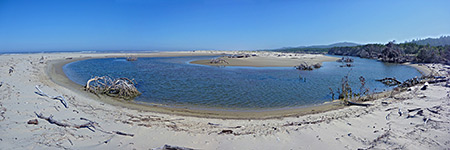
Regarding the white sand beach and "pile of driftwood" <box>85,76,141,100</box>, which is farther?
"pile of driftwood" <box>85,76,141,100</box>

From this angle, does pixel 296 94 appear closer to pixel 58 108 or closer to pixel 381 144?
pixel 381 144

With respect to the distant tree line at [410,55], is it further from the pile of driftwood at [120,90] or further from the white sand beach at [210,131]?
the pile of driftwood at [120,90]

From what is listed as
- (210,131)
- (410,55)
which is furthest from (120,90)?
(410,55)

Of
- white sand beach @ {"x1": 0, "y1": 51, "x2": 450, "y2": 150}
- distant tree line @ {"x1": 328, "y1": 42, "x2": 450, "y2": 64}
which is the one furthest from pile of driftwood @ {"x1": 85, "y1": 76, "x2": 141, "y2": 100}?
distant tree line @ {"x1": 328, "y1": 42, "x2": 450, "y2": 64}

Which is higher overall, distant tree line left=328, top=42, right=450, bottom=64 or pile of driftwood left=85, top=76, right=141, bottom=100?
distant tree line left=328, top=42, right=450, bottom=64

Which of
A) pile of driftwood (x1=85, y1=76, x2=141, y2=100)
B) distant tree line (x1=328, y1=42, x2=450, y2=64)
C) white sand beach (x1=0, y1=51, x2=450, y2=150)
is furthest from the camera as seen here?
distant tree line (x1=328, y1=42, x2=450, y2=64)

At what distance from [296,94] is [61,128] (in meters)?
11.5

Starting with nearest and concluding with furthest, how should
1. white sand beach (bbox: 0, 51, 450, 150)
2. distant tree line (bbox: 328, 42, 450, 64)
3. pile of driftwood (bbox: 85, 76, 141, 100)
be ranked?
white sand beach (bbox: 0, 51, 450, 150)
pile of driftwood (bbox: 85, 76, 141, 100)
distant tree line (bbox: 328, 42, 450, 64)

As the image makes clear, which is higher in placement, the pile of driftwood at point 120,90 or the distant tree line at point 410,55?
the distant tree line at point 410,55

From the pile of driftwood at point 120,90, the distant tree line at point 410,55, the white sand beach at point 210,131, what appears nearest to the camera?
the white sand beach at point 210,131

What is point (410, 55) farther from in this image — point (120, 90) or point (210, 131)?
point (120, 90)

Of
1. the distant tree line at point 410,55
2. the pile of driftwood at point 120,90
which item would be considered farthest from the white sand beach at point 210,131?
the distant tree line at point 410,55

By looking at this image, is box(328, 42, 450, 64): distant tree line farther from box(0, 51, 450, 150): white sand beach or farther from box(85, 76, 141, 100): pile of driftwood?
box(85, 76, 141, 100): pile of driftwood

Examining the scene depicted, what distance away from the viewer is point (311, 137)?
5469 mm
